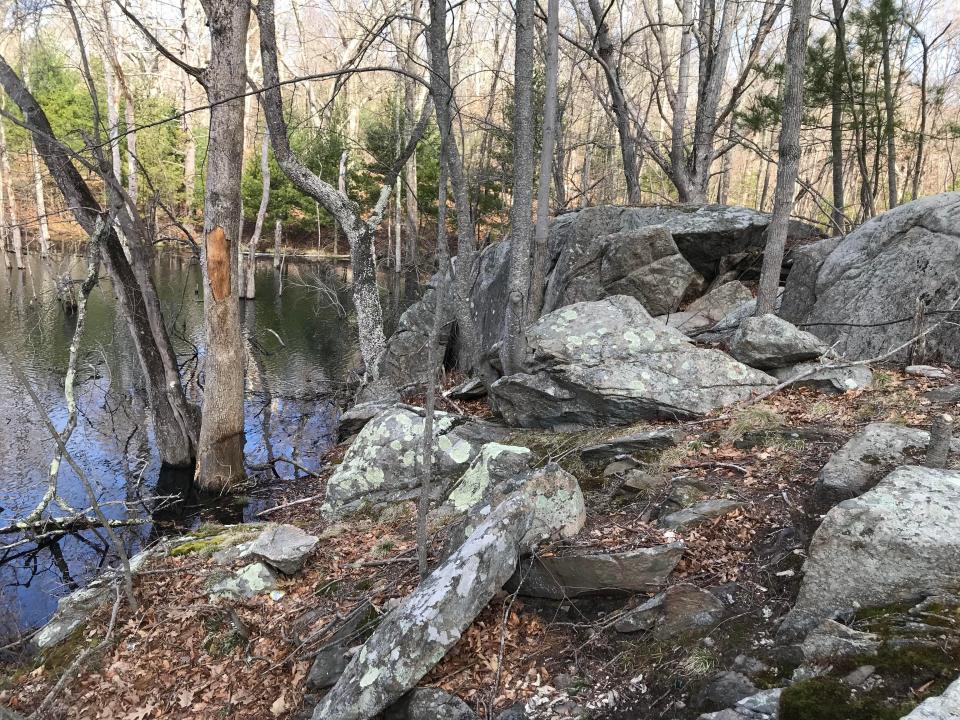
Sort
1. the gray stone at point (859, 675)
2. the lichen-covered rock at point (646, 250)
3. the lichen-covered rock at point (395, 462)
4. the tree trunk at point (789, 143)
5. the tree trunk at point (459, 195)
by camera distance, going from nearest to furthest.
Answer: the gray stone at point (859, 675) → the lichen-covered rock at point (395, 462) → the tree trunk at point (789, 143) → the tree trunk at point (459, 195) → the lichen-covered rock at point (646, 250)

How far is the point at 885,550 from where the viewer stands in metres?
2.38

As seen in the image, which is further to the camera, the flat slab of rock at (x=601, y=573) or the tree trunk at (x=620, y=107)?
the tree trunk at (x=620, y=107)

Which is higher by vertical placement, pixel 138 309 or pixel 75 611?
pixel 138 309

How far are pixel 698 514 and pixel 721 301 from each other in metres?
5.33

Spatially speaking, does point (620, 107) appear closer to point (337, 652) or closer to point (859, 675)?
point (337, 652)

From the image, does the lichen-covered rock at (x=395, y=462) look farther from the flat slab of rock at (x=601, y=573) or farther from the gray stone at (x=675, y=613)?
the gray stone at (x=675, y=613)

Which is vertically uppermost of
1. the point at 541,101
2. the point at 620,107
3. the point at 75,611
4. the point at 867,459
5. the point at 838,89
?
the point at 541,101

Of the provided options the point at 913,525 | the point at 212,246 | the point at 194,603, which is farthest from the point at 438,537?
the point at 212,246

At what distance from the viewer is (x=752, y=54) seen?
10805 mm

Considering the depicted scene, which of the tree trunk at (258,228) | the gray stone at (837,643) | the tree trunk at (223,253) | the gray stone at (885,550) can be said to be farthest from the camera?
the tree trunk at (258,228)

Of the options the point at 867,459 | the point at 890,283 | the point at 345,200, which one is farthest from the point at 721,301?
the point at 345,200

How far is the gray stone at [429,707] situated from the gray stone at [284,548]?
6.63 feet

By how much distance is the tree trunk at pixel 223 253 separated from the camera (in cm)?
687

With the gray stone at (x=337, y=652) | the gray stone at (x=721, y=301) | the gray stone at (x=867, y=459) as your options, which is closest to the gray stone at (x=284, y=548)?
the gray stone at (x=337, y=652)
